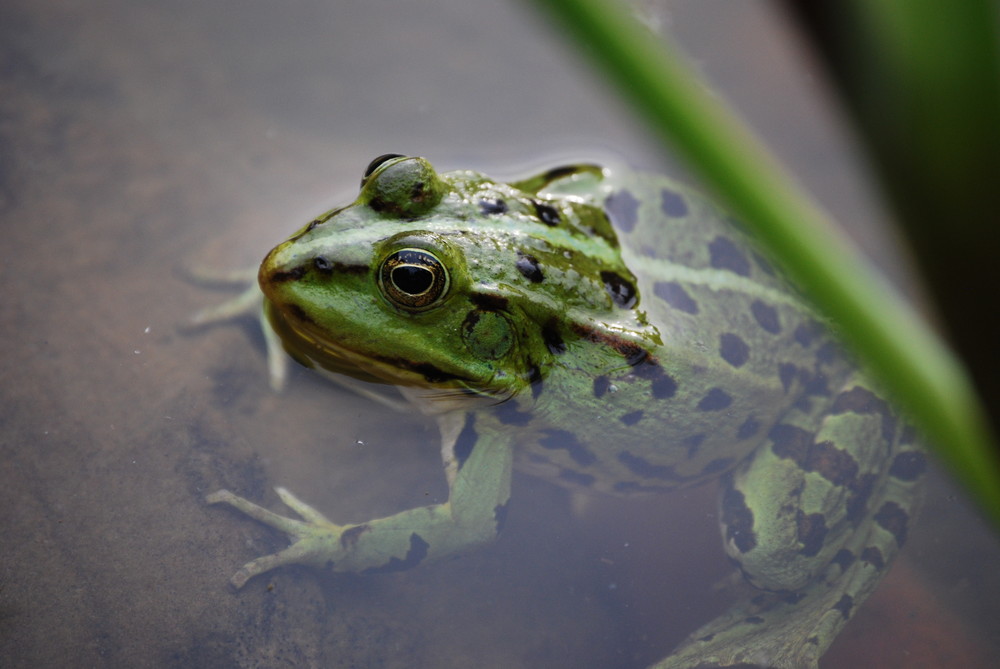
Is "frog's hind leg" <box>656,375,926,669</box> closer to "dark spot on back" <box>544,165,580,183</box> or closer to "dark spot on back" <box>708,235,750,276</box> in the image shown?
"dark spot on back" <box>708,235,750,276</box>

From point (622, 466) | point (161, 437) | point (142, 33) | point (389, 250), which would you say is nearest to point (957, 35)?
point (389, 250)

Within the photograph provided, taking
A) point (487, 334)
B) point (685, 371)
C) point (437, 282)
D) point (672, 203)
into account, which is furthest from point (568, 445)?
point (672, 203)

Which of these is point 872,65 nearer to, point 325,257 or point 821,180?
point 325,257

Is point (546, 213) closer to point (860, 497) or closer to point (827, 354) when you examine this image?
point (827, 354)

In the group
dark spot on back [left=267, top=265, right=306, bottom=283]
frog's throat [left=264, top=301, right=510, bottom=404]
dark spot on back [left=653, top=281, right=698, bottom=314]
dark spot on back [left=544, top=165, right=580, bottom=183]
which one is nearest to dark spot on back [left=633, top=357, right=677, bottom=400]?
dark spot on back [left=653, top=281, right=698, bottom=314]

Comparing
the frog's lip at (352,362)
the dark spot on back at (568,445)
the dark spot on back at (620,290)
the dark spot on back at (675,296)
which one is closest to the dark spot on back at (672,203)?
the dark spot on back at (675,296)

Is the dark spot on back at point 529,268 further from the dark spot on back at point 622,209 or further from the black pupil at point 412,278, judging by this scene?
the dark spot on back at point 622,209
